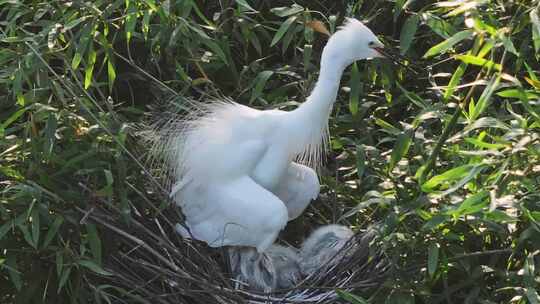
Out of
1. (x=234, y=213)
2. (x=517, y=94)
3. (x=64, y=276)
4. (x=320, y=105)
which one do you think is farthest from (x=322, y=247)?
(x=517, y=94)

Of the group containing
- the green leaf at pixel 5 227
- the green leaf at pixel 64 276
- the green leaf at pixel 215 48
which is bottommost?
the green leaf at pixel 64 276

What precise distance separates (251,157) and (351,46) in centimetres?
35

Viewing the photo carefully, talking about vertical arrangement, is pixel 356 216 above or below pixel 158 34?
below

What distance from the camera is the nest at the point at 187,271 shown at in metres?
2.50

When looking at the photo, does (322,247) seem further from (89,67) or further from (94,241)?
(89,67)

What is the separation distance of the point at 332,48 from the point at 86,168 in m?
0.61

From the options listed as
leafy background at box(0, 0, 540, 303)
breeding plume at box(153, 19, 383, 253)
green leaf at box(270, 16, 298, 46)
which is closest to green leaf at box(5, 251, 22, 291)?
leafy background at box(0, 0, 540, 303)

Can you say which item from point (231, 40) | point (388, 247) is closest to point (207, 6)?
point (231, 40)

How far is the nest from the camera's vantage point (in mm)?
2498

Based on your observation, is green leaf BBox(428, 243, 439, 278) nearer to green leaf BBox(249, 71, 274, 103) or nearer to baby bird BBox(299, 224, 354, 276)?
baby bird BBox(299, 224, 354, 276)

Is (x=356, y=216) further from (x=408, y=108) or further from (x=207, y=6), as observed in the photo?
(x=207, y=6)

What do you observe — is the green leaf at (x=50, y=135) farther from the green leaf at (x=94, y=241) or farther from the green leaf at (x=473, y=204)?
Result: the green leaf at (x=473, y=204)

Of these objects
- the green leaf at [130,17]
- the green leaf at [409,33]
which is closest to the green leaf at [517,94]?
the green leaf at [409,33]

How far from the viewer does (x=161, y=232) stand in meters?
2.65
